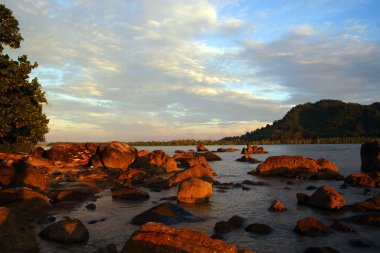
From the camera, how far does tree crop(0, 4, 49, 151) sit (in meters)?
25.8

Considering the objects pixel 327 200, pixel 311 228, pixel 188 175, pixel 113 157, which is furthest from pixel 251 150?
pixel 311 228

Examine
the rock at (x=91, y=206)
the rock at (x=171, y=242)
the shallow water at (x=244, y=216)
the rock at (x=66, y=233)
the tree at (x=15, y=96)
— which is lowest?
the shallow water at (x=244, y=216)

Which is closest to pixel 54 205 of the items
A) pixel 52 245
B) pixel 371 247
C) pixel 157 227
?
pixel 52 245

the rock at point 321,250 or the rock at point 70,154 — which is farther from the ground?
the rock at point 70,154

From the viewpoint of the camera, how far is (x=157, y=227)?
961 cm

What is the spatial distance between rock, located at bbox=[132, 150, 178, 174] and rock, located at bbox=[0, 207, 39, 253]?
28.0 meters

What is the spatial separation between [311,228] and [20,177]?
1814 cm

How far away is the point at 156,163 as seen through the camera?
43.1 metres

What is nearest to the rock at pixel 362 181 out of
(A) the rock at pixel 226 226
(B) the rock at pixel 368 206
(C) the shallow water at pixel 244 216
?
(C) the shallow water at pixel 244 216

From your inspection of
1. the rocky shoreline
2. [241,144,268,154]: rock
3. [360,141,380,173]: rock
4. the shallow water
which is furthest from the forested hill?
the shallow water

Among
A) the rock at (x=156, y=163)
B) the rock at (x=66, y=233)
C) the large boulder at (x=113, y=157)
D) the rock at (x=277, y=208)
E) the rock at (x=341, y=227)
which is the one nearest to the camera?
the rock at (x=66, y=233)

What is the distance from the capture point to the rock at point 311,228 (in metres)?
13.7

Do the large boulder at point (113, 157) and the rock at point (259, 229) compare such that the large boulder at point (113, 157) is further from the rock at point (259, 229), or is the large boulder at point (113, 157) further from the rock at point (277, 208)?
the rock at point (259, 229)

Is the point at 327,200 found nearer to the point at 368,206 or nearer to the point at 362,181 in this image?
the point at 368,206
